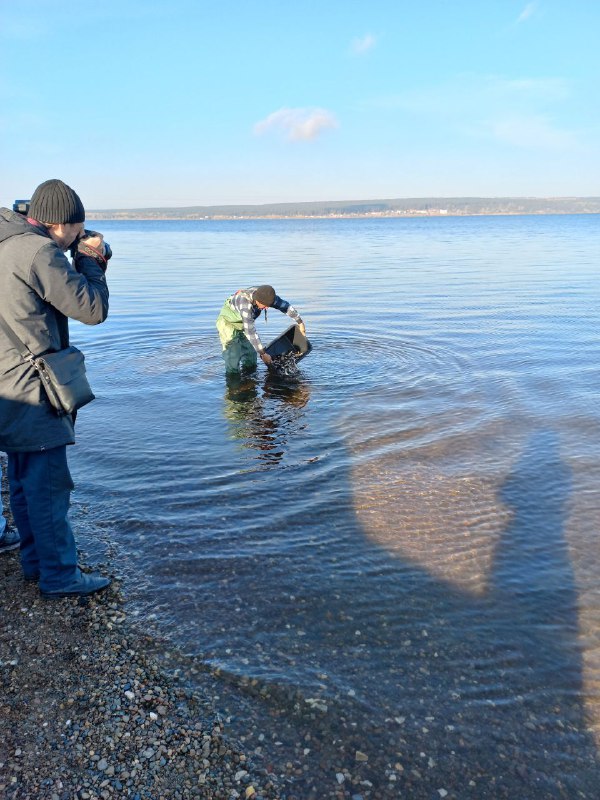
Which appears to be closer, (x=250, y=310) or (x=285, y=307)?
(x=250, y=310)

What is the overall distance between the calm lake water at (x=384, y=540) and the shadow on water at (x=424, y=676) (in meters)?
0.02

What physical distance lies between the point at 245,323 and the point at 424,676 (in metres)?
Result: 7.84

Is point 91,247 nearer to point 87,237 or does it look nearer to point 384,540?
point 87,237

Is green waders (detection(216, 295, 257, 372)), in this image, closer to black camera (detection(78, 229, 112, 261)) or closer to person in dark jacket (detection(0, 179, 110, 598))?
black camera (detection(78, 229, 112, 261))

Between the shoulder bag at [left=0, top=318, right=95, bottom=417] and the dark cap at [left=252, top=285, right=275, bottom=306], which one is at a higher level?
the shoulder bag at [left=0, top=318, right=95, bottom=417]

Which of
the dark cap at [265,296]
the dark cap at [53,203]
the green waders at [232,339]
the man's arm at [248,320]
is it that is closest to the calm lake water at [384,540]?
the green waders at [232,339]

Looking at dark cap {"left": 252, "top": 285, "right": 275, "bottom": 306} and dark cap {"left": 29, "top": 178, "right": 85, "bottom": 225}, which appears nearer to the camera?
dark cap {"left": 29, "top": 178, "right": 85, "bottom": 225}

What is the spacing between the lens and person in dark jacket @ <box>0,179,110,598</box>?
441cm

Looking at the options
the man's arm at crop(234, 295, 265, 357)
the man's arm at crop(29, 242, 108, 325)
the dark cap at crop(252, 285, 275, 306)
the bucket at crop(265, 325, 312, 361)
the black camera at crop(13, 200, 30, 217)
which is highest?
the black camera at crop(13, 200, 30, 217)

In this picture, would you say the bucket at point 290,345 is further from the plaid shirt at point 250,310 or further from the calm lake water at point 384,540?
the plaid shirt at point 250,310

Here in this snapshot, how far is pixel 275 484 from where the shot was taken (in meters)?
7.53

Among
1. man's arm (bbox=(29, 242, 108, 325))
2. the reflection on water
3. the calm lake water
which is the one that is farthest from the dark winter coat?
the reflection on water

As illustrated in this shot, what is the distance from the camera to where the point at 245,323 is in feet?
37.2

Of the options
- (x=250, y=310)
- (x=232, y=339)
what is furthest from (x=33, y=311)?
(x=232, y=339)
